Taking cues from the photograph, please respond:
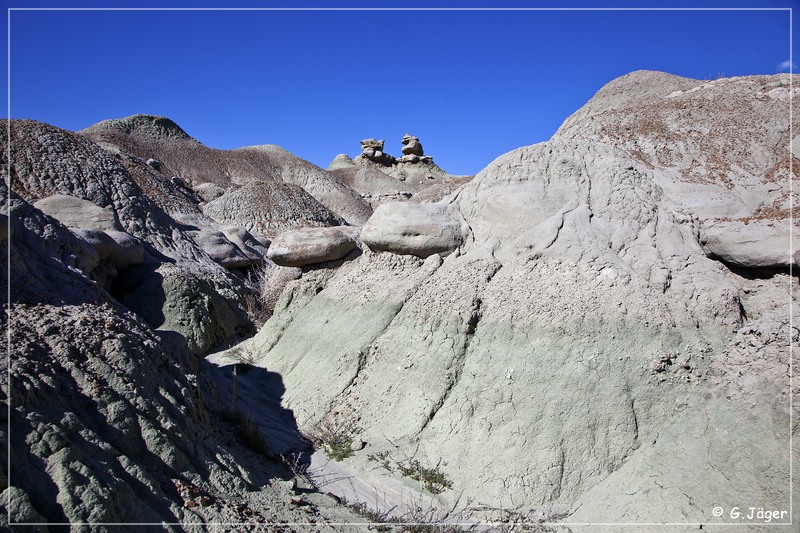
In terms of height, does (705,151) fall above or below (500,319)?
above

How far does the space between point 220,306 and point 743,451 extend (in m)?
7.66

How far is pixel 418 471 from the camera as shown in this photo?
203 inches

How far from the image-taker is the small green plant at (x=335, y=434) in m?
5.65

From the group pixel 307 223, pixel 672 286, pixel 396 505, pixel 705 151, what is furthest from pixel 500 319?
pixel 307 223

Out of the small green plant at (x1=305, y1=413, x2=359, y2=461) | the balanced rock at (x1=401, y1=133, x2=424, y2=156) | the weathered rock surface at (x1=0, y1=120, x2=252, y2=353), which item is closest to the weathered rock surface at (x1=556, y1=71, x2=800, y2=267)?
the small green plant at (x1=305, y1=413, x2=359, y2=461)

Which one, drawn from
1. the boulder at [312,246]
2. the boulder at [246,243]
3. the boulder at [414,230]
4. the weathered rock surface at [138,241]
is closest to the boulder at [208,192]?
the weathered rock surface at [138,241]

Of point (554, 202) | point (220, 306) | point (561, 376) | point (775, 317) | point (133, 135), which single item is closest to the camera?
point (775, 317)

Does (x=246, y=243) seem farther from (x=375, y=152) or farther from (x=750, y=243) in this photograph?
(x=375, y=152)

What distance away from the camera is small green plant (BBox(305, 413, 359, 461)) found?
18.5 feet

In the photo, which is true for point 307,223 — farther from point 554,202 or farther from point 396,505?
point 396,505

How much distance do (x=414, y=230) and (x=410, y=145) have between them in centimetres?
→ 4779

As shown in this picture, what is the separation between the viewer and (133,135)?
44.9 metres

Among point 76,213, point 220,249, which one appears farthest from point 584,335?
point 220,249

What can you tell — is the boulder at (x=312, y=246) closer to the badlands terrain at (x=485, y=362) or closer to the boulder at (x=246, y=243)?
the badlands terrain at (x=485, y=362)
